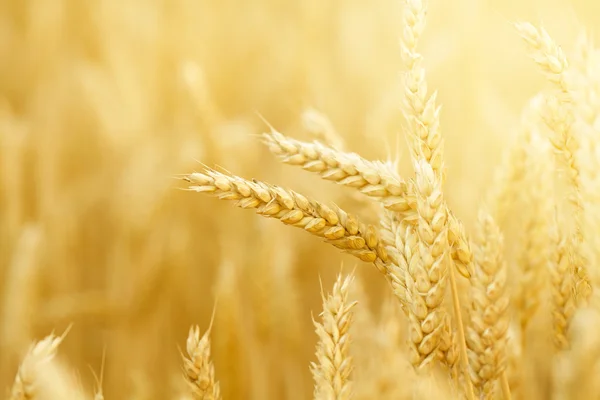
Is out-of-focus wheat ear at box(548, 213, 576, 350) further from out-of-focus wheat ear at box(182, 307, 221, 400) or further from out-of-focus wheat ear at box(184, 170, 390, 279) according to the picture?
out-of-focus wheat ear at box(182, 307, 221, 400)

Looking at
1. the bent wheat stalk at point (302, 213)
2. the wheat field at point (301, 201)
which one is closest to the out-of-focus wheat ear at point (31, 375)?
the wheat field at point (301, 201)

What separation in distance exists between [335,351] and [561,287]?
0.27 m

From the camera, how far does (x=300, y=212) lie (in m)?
0.63

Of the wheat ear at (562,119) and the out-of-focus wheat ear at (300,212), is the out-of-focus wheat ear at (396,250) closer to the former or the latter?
the out-of-focus wheat ear at (300,212)

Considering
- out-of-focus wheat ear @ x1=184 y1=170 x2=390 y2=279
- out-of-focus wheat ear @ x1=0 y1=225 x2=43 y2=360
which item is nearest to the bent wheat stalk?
out-of-focus wheat ear @ x1=184 y1=170 x2=390 y2=279

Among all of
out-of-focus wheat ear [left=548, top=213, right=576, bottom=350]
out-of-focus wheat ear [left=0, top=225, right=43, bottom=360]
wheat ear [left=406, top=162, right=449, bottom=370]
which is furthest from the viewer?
out-of-focus wheat ear [left=0, top=225, right=43, bottom=360]

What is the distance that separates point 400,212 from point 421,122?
0.09 meters

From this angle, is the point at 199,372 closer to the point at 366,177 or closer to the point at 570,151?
the point at 366,177

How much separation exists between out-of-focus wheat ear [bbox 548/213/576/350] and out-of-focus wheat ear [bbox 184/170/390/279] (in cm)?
20

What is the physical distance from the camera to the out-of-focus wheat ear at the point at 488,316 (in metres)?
0.67

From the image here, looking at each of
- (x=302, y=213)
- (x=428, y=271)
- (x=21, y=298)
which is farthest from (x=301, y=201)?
(x=21, y=298)

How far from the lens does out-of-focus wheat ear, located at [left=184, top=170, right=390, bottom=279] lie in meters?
0.61

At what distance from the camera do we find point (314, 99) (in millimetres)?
2100

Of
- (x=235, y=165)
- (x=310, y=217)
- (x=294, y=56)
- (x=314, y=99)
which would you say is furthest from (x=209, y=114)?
(x=294, y=56)
